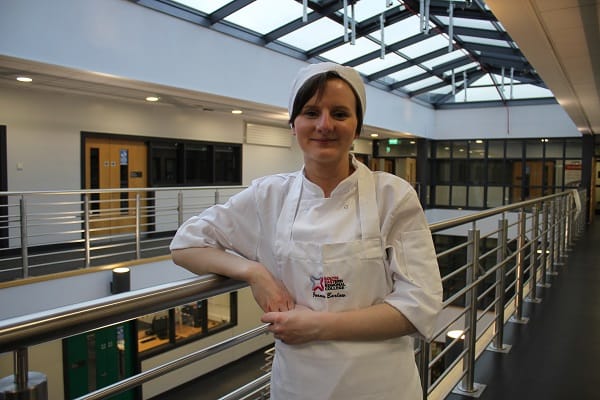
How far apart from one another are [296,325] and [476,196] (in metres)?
14.3

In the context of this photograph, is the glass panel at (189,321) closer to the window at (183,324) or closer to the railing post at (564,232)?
the window at (183,324)

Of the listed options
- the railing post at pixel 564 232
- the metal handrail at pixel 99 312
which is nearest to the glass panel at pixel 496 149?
the railing post at pixel 564 232

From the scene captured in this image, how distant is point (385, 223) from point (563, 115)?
1385 centimetres

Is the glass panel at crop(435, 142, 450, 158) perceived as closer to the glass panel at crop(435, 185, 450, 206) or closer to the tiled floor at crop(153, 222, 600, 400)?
the glass panel at crop(435, 185, 450, 206)

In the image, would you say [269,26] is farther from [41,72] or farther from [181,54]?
[41,72]

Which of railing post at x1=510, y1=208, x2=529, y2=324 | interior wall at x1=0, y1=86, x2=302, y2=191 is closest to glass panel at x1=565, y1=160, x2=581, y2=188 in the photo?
interior wall at x1=0, y1=86, x2=302, y2=191

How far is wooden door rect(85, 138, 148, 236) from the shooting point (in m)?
7.62

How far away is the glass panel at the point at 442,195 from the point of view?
14.7 metres

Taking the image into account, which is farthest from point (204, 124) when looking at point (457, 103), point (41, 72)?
point (457, 103)

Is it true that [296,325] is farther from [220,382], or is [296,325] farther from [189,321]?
[189,321]

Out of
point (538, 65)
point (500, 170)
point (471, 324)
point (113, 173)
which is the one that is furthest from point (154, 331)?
point (500, 170)

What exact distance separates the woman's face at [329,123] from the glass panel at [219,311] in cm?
752

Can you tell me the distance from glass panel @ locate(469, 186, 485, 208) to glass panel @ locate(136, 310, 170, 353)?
33.0ft

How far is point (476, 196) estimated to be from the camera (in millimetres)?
14320
